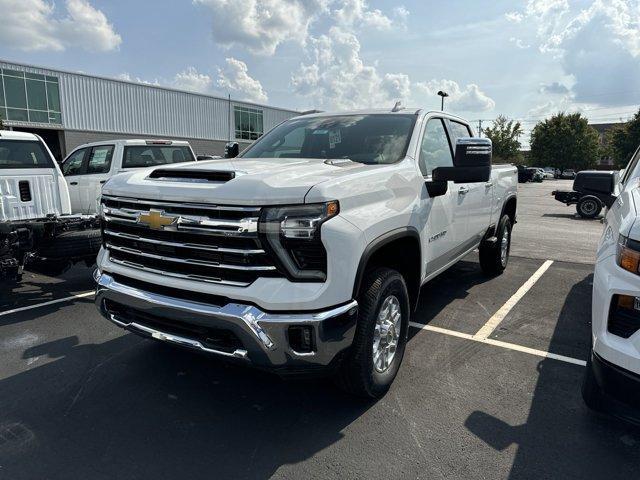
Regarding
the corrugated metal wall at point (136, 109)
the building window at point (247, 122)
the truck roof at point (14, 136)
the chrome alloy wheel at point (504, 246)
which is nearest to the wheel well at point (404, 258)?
the chrome alloy wheel at point (504, 246)

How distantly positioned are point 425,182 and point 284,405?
6.47 ft

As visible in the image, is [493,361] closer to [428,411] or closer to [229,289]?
[428,411]

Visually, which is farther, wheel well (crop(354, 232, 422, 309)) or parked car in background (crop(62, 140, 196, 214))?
parked car in background (crop(62, 140, 196, 214))

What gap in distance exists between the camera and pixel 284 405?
3.16 metres

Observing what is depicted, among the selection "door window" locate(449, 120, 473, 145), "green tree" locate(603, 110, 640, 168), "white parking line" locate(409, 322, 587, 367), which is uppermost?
"green tree" locate(603, 110, 640, 168)

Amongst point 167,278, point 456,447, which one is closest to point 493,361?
point 456,447

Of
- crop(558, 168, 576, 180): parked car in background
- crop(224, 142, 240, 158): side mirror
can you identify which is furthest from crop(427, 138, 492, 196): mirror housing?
crop(558, 168, 576, 180): parked car in background

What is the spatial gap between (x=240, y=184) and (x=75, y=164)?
8141 millimetres

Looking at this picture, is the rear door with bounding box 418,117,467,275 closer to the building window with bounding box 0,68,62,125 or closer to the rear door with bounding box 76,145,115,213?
the rear door with bounding box 76,145,115,213

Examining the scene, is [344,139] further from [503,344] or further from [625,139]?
[625,139]

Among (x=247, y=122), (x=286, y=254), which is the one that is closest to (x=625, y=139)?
(x=247, y=122)

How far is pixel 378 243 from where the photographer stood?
2885 mm

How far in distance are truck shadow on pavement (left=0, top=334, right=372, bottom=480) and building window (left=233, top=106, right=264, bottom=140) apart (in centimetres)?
4604

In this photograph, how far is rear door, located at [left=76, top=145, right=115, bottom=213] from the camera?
875 centimetres
